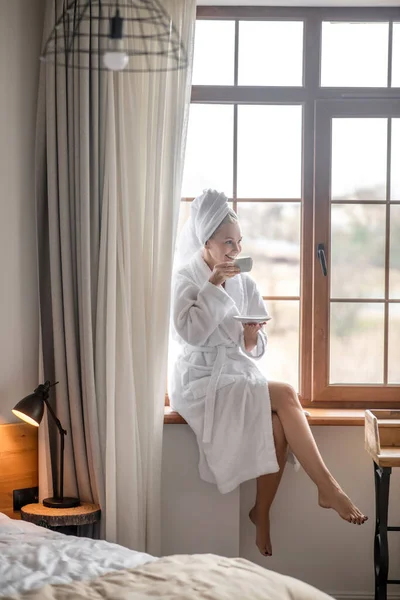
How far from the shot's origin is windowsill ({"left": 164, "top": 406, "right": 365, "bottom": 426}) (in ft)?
11.3

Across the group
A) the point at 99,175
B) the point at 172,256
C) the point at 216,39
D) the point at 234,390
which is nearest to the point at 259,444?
the point at 234,390

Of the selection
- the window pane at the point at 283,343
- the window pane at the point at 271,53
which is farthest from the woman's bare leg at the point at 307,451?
the window pane at the point at 271,53

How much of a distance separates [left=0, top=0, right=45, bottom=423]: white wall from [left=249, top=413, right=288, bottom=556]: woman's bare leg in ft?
3.37

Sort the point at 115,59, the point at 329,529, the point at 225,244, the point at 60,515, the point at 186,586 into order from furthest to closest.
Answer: the point at 329,529 → the point at 225,244 → the point at 60,515 → the point at 186,586 → the point at 115,59

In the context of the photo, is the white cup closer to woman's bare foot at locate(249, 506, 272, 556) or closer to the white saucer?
the white saucer

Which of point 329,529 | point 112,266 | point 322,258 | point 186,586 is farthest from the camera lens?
point 322,258

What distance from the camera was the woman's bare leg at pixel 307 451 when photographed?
10.4 feet

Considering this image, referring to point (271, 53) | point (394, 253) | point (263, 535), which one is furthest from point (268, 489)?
point (271, 53)

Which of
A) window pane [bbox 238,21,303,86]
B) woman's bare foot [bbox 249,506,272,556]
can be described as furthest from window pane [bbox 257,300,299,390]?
window pane [bbox 238,21,303,86]

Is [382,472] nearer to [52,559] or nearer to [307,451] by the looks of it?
[307,451]

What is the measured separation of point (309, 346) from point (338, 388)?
233mm

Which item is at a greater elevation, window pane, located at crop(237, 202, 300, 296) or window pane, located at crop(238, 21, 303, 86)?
window pane, located at crop(238, 21, 303, 86)

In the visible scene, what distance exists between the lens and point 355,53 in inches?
147

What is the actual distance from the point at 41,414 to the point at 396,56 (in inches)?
88.0
